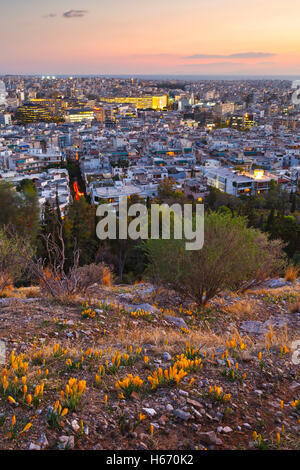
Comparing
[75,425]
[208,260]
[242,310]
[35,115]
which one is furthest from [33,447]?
[35,115]

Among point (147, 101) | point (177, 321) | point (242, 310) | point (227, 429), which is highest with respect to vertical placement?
point (147, 101)

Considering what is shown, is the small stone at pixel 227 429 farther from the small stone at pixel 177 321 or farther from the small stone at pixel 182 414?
the small stone at pixel 177 321

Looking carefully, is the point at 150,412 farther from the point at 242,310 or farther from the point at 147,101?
the point at 147,101

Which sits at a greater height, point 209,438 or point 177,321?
point 209,438

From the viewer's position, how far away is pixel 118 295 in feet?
23.7

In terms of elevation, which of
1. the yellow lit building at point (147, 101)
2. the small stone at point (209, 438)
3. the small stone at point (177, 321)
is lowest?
the small stone at point (177, 321)

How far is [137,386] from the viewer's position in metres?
3.17

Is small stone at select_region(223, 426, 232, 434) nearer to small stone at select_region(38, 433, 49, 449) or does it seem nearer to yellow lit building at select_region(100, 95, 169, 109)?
small stone at select_region(38, 433, 49, 449)

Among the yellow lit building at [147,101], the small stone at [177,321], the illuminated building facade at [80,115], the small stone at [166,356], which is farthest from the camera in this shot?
the yellow lit building at [147,101]

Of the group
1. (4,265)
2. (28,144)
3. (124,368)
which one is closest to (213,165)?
(28,144)

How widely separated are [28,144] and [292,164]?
32.4 m

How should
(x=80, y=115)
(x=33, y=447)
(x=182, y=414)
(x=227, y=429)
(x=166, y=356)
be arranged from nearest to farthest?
(x=33, y=447) → (x=227, y=429) → (x=182, y=414) → (x=166, y=356) → (x=80, y=115)

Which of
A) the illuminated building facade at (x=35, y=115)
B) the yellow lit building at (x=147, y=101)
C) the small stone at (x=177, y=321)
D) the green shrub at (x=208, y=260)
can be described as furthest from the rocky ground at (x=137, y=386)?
the yellow lit building at (x=147, y=101)

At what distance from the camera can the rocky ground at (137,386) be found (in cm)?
263
